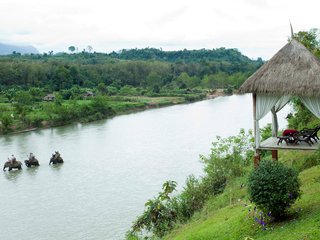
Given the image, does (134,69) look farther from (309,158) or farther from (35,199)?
(309,158)

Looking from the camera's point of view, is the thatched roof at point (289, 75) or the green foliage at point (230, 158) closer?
the thatched roof at point (289, 75)

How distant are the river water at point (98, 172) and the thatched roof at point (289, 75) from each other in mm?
6948

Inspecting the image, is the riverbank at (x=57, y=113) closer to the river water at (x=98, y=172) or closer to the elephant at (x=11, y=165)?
the river water at (x=98, y=172)

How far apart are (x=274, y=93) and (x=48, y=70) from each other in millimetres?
53951

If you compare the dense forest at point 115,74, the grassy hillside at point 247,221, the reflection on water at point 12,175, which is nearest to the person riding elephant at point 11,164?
the reflection on water at point 12,175

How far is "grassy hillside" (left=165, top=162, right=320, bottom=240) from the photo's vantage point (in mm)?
7785

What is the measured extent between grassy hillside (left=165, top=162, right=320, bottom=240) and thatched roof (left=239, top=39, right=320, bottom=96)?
7.07 ft

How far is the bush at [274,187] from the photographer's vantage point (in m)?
8.07

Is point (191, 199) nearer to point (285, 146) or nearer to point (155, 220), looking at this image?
point (155, 220)

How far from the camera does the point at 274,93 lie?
34.0ft

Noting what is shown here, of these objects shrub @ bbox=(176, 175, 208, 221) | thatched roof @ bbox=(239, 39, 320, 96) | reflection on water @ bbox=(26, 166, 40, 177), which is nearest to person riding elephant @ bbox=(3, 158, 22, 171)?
reflection on water @ bbox=(26, 166, 40, 177)

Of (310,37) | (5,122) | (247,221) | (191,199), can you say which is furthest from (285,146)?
(5,122)

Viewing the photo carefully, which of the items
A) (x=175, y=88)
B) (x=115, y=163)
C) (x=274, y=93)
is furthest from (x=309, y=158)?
(x=175, y=88)

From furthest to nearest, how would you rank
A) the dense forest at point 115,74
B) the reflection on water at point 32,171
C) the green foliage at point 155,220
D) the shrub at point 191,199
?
the dense forest at point 115,74
the reflection on water at point 32,171
the shrub at point 191,199
the green foliage at point 155,220
